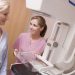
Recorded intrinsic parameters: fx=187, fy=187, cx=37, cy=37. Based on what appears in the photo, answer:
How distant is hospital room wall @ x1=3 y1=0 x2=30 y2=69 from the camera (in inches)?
74.4

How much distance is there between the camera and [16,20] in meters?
1.94

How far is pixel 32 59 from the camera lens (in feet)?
4.27

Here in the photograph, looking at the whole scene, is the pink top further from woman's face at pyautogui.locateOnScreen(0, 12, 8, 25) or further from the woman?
woman's face at pyautogui.locateOnScreen(0, 12, 8, 25)

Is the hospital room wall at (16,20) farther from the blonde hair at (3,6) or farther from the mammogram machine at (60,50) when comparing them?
the mammogram machine at (60,50)

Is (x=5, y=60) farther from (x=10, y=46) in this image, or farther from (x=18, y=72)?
(x=10, y=46)

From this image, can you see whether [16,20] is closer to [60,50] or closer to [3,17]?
[3,17]

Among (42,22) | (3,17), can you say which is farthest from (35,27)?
(3,17)

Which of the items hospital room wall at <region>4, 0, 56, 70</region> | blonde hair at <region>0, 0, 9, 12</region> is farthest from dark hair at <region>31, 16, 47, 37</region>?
blonde hair at <region>0, 0, 9, 12</region>

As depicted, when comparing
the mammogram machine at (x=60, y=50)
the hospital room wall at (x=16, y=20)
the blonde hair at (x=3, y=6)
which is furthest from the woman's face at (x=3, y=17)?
the hospital room wall at (x=16, y=20)

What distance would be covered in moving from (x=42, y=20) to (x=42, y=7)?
2.00ft

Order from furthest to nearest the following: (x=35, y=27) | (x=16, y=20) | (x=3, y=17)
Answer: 1. (x=16, y=20)
2. (x=35, y=27)
3. (x=3, y=17)

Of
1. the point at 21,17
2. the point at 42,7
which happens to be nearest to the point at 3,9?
the point at 42,7

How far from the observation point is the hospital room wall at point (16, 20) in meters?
1.89

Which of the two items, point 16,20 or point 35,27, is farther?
point 16,20
